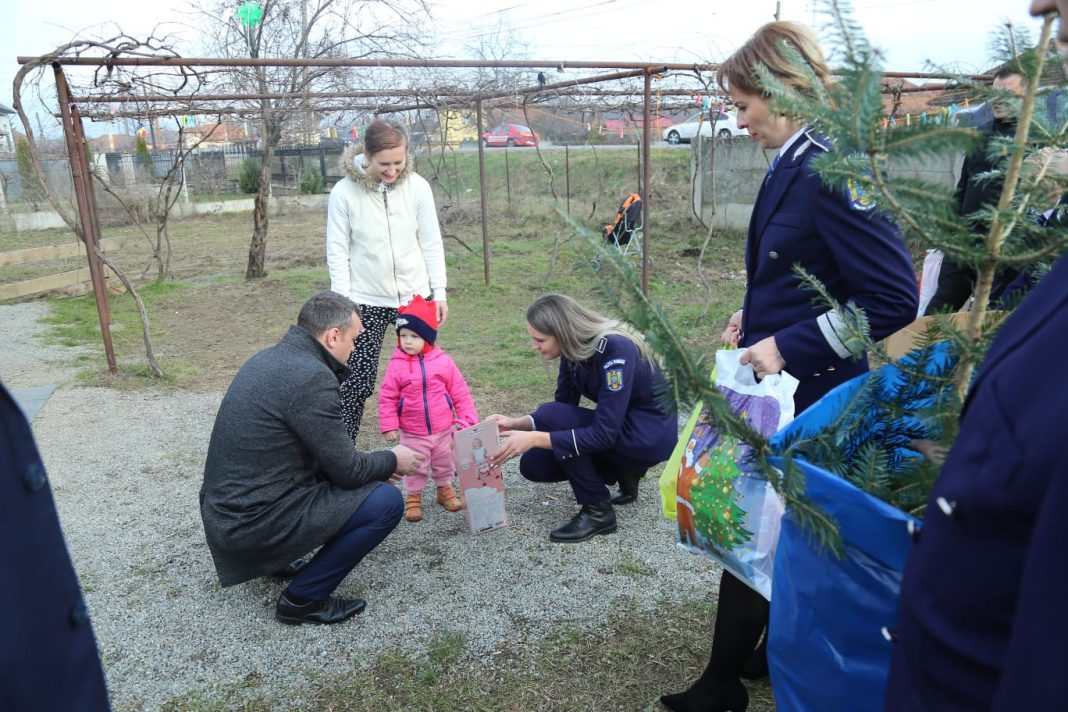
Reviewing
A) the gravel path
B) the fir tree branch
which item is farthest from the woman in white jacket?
the fir tree branch

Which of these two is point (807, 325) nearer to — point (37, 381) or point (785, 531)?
point (785, 531)

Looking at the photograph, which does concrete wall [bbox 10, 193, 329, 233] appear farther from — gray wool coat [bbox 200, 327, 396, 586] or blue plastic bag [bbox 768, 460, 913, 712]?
blue plastic bag [bbox 768, 460, 913, 712]

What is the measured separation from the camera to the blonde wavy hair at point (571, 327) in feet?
10.2

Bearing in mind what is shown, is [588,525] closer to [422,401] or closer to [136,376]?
[422,401]

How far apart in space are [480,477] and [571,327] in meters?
0.77

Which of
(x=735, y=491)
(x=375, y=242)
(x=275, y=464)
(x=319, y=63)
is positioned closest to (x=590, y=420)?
(x=275, y=464)

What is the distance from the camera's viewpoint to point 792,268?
1.92 m

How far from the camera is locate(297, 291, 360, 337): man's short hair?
273 cm

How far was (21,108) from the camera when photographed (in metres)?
5.50

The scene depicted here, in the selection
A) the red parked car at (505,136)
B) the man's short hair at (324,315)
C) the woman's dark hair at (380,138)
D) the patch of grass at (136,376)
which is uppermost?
the red parked car at (505,136)

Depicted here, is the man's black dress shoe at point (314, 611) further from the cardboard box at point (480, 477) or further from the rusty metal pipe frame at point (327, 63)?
the rusty metal pipe frame at point (327, 63)

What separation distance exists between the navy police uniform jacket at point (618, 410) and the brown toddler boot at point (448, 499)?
2.36 feet

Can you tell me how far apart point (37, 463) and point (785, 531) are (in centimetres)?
123

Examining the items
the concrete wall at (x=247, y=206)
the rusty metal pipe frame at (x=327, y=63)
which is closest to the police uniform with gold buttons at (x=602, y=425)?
the rusty metal pipe frame at (x=327, y=63)
